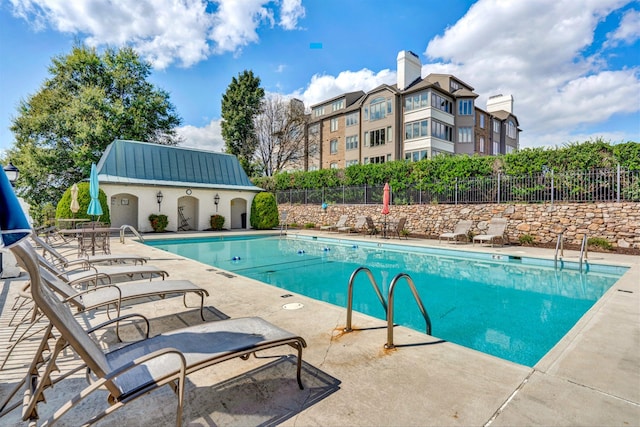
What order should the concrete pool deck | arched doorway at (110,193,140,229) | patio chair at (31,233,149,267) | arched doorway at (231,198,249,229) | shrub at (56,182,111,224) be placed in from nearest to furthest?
the concrete pool deck < patio chair at (31,233,149,267) < shrub at (56,182,111,224) < arched doorway at (110,193,140,229) < arched doorway at (231,198,249,229)

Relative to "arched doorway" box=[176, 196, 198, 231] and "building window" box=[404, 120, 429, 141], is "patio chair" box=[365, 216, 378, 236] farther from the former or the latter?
"building window" box=[404, 120, 429, 141]

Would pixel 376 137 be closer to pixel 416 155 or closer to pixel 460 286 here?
pixel 416 155

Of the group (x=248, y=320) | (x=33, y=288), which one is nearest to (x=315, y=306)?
(x=248, y=320)

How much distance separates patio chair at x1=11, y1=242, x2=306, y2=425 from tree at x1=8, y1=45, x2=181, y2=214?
26.1m

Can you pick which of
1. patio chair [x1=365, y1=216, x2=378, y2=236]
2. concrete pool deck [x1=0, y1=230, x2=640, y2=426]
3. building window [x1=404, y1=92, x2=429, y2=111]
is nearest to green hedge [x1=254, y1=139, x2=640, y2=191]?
patio chair [x1=365, y1=216, x2=378, y2=236]

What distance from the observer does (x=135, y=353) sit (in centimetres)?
223

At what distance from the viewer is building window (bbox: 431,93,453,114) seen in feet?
92.2

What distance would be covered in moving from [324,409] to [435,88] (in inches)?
1195

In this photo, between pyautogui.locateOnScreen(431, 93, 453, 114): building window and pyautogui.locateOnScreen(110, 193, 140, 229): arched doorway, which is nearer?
pyautogui.locateOnScreen(110, 193, 140, 229): arched doorway

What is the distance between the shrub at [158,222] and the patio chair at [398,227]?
1325cm

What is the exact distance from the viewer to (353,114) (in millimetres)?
32938

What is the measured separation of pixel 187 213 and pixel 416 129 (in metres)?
20.7

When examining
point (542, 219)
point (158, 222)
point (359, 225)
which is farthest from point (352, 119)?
point (542, 219)

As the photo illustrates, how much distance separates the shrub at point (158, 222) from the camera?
18.6 metres
